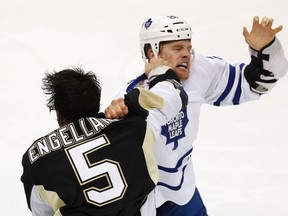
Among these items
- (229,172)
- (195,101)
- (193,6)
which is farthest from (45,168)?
(193,6)

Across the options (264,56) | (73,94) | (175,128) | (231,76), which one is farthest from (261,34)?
(73,94)

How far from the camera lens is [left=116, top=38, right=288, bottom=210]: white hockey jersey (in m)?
2.45

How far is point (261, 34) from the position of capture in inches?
96.3

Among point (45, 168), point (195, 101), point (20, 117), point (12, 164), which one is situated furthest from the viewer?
point (20, 117)

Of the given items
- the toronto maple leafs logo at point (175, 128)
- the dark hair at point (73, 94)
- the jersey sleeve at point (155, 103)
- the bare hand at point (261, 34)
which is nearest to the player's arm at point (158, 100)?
the jersey sleeve at point (155, 103)

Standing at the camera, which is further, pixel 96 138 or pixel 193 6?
pixel 193 6

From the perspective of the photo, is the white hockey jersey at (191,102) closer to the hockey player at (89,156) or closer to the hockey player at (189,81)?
the hockey player at (189,81)

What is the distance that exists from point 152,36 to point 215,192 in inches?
58.6

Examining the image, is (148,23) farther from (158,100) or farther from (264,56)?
(158,100)

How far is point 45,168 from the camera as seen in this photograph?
169 centimetres

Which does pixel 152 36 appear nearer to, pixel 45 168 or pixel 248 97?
pixel 248 97

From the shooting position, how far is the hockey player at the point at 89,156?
1694 mm

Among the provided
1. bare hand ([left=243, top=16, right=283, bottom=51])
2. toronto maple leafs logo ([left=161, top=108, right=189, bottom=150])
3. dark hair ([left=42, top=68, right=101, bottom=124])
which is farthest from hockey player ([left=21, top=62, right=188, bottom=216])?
bare hand ([left=243, top=16, right=283, bottom=51])

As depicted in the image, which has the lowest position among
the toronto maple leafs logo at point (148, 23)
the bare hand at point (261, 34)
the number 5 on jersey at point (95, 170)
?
the number 5 on jersey at point (95, 170)
